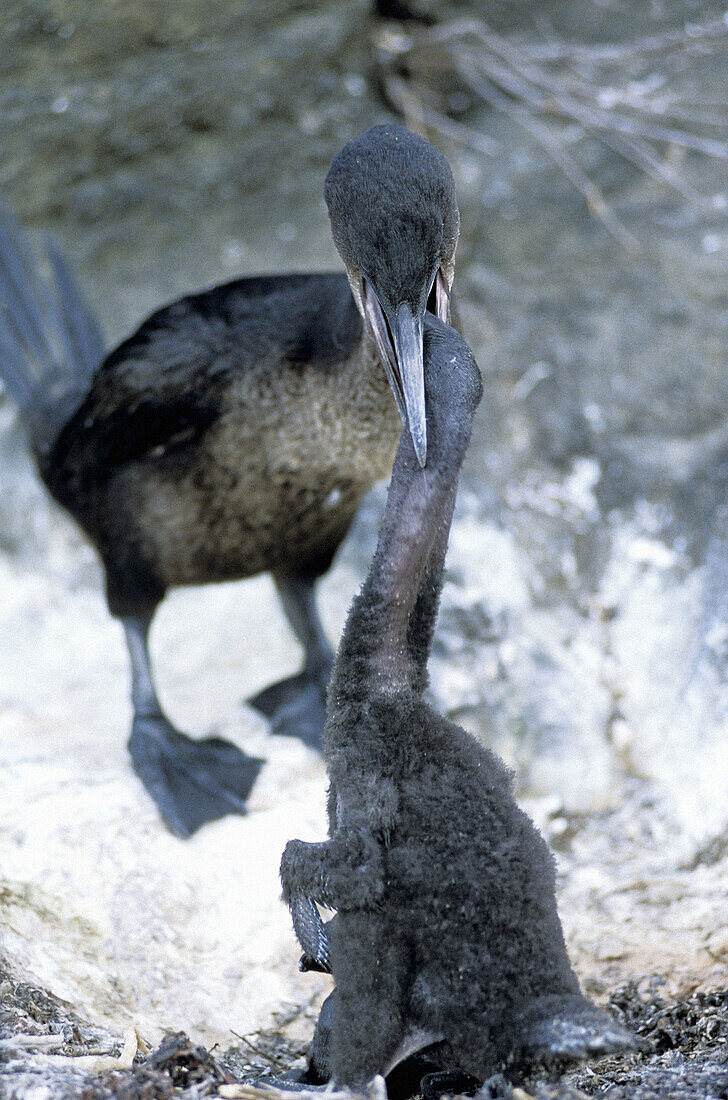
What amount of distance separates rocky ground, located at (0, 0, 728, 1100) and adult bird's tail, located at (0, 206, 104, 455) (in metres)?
0.77

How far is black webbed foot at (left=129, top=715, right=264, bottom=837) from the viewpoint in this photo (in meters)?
3.09

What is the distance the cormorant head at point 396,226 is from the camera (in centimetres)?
239

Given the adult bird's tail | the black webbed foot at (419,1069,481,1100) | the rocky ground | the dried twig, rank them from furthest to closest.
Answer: the dried twig → the adult bird's tail → the rocky ground → the black webbed foot at (419,1069,481,1100)

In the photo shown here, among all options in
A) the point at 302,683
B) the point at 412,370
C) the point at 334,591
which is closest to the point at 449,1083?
the point at 412,370

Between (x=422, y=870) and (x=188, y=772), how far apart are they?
137 centimetres

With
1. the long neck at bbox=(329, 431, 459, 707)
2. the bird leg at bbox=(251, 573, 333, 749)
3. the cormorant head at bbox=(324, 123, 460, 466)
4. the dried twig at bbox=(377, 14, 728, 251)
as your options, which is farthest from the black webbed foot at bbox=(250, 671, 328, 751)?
the dried twig at bbox=(377, 14, 728, 251)

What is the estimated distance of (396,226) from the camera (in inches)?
94.4

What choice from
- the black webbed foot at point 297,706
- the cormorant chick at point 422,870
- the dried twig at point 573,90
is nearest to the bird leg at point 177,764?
the black webbed foot at point 297,706

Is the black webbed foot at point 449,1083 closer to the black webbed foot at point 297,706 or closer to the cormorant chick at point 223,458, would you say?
the cormorant chick at point 223,458

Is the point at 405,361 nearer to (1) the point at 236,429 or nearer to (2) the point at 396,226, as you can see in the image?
(2) the point at 396,226

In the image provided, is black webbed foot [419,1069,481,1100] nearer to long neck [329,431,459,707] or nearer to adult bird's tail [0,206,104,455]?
long neck [329,431,459,707]

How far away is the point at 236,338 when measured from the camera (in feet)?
10.5

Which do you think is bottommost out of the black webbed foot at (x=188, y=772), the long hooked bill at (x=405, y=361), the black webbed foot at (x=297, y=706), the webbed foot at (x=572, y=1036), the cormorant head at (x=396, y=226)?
the black webbed foot at (x=297, y=706)

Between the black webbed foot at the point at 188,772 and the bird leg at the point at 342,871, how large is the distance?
106cm
